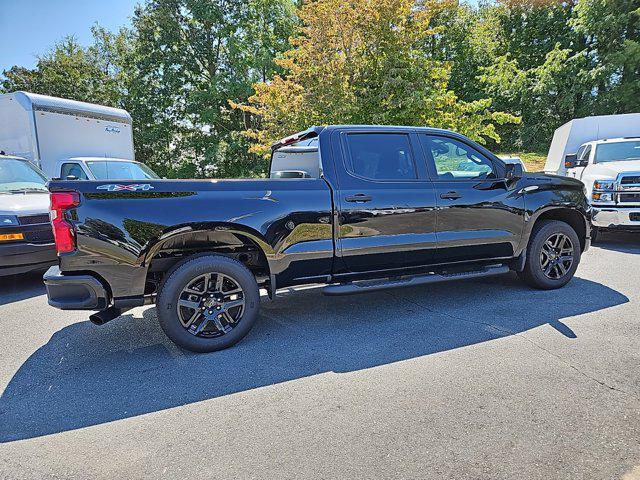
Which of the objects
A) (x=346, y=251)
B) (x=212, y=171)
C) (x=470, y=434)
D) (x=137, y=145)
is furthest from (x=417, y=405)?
(x=137, y=145)

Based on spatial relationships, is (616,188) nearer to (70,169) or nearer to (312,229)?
(312,229)

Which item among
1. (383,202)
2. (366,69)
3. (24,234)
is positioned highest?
(366,69)

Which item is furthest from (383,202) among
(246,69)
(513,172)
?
(246,69)

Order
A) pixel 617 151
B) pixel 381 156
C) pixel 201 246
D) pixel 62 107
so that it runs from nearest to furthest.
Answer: pixel 201 246, pixel 381 156, pixel 617 151, pixel 62 107

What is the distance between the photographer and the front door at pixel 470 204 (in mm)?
4500

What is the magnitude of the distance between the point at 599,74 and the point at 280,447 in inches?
1021

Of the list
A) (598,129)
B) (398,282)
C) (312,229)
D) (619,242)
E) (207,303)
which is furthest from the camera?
(598,129)

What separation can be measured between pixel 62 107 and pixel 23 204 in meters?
5.09

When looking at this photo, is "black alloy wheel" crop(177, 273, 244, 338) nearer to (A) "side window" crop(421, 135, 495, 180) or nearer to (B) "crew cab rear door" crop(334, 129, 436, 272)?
(B) "crew cab rear door" crop(334, 129, 436, 272)

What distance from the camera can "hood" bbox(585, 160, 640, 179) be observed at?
25.0ft

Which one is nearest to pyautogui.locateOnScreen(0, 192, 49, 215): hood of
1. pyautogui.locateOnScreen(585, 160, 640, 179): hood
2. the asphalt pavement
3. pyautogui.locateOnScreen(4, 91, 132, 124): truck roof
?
the asphalt pavement

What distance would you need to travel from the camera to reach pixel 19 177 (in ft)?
22.0

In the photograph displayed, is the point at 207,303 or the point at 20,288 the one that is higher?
the point at 207,303

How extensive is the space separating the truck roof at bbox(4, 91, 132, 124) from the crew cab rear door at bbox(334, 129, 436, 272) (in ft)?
26.6
